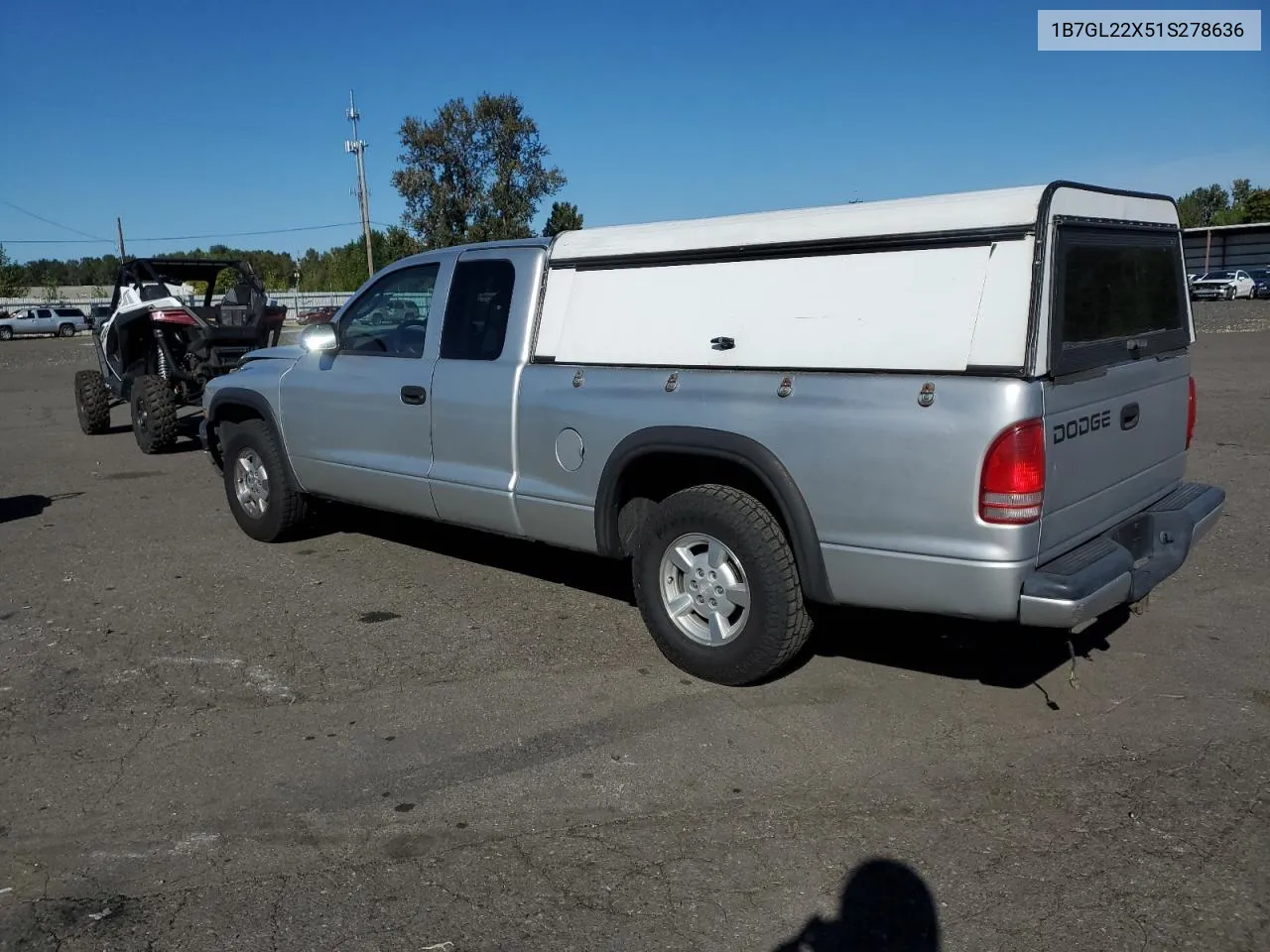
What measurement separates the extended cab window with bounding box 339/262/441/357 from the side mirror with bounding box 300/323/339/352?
61mm

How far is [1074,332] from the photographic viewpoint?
13.5 ft

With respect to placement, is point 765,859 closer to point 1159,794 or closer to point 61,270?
point 1159,794

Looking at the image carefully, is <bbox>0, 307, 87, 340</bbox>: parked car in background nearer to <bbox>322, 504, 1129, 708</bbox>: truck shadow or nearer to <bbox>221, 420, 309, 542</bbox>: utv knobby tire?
<bbox>221, 420, 309, 542</bbox>: utv knobby tire

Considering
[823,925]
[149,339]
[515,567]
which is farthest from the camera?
[149,339]

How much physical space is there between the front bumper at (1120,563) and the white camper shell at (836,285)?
2.48ft

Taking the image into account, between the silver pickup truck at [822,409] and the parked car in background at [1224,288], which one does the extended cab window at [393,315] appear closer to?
the silver pickup truck at [822,409]

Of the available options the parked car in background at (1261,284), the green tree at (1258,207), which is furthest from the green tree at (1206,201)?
the parked car in background at (1261,284)

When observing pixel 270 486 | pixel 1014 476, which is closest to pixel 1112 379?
pixel 1014 476

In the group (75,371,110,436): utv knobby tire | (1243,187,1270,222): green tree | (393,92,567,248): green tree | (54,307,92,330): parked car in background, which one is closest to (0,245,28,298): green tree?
(54,307,92,330): parked car in background

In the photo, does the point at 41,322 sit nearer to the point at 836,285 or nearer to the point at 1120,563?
the point at 836,285

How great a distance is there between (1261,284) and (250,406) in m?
53.7

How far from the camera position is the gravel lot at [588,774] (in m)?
3.21

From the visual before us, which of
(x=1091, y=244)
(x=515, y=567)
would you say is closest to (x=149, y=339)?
(x=515, y=567)

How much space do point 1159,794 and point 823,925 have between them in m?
1.47
